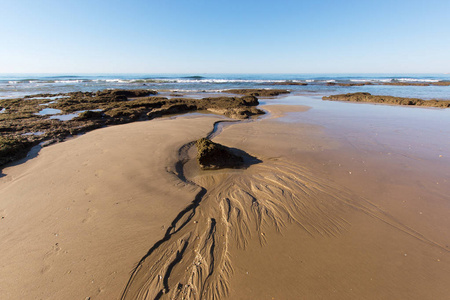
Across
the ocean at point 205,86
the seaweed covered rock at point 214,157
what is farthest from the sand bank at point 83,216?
the ocean at point 205,86

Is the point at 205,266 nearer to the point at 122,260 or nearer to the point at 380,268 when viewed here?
the point at 122,260

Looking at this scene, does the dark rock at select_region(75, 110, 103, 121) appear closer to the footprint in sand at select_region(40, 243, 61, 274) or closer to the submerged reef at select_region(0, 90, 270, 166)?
the submerged reef at select_region(0, 90, 270, 166)

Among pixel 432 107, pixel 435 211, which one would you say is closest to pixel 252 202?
pixel 435 211

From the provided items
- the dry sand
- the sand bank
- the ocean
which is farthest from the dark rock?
the ocean

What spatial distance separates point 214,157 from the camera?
5.58 metres

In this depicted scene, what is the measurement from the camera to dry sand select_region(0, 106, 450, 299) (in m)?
2.52

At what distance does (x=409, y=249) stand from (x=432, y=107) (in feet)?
64.4

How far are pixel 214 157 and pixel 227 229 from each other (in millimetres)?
2522

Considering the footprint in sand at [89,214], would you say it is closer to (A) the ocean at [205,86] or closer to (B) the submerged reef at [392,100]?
(B) the submerged reef at [392,100]

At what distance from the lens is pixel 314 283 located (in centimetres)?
256

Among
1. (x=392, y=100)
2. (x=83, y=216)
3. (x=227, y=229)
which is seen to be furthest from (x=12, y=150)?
(x=392, y=100)

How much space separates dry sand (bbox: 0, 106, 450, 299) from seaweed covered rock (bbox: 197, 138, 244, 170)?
1.00 ft

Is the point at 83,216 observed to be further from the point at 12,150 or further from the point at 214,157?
the point at 12,150

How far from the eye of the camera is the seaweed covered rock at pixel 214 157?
5512 millimetres
